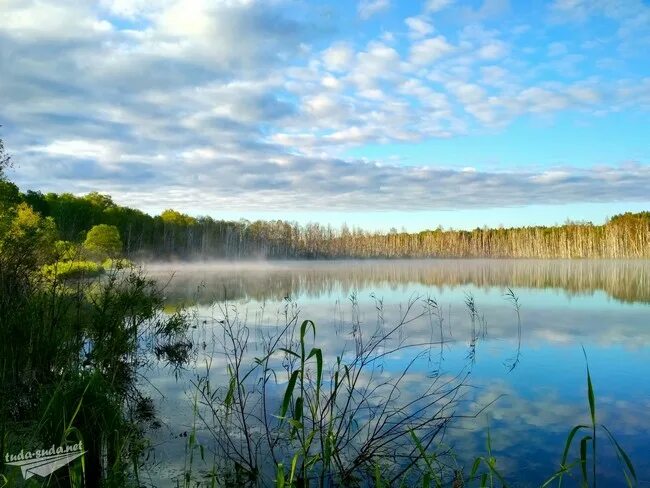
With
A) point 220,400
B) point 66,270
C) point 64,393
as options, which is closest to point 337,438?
point 64,393

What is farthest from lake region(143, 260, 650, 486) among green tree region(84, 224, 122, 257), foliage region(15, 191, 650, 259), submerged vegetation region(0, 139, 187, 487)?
foliage region(15, 191, 650, 259)

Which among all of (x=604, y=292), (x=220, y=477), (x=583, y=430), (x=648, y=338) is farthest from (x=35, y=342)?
(x=604, y=292)

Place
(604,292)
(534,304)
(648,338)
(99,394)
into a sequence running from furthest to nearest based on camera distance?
(604,292) < (534,304) < (648,338) < (99,394)

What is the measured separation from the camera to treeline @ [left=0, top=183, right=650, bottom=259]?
76.9 meters

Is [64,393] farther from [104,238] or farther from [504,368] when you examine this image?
[104,238]

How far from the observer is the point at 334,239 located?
106625 mm

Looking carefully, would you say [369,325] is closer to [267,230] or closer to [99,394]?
[99,394]

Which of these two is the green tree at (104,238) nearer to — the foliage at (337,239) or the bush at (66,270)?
the bush at (66,270)

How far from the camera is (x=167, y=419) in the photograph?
6883 mm

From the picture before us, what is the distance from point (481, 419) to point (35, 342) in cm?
594

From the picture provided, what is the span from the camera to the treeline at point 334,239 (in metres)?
76.9

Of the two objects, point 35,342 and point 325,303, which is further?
point 325,303

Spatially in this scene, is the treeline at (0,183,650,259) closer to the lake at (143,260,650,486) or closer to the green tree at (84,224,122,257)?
the green tree at (84,224,122,257)

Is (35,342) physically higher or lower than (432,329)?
higher
